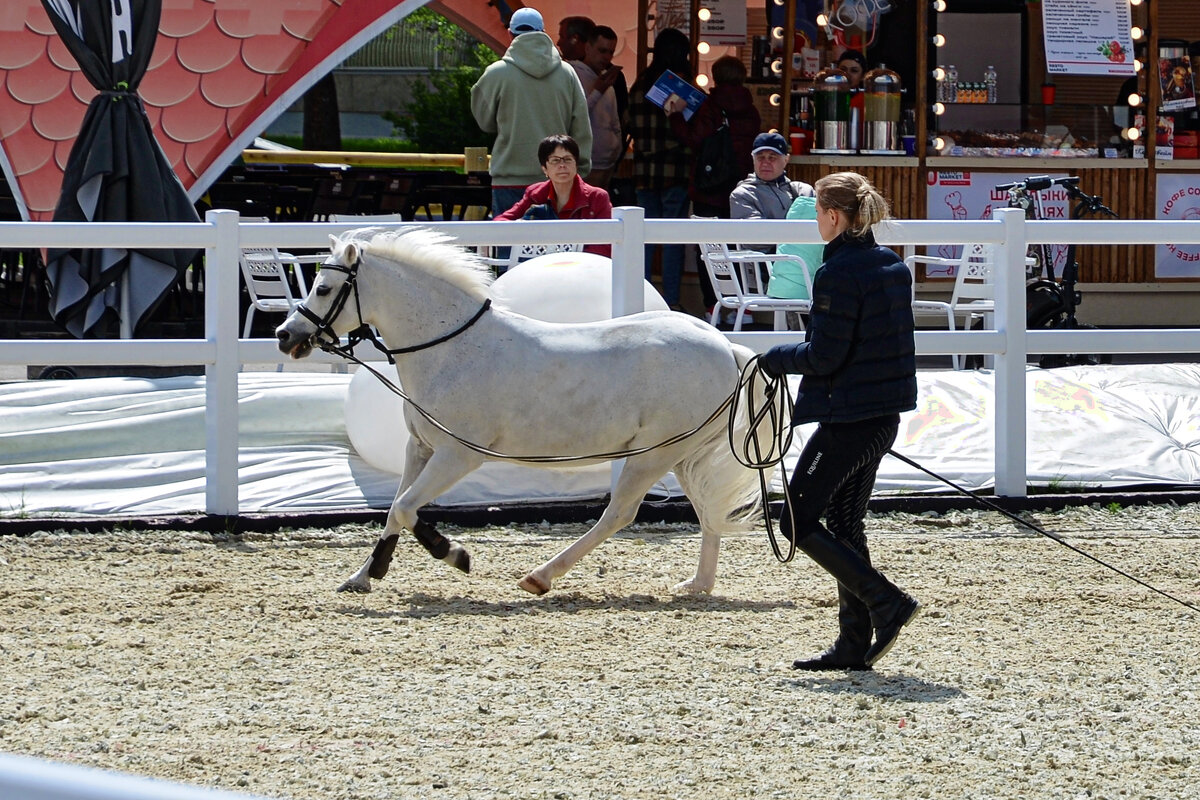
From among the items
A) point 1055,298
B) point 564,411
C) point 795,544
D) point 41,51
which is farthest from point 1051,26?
point 795,544

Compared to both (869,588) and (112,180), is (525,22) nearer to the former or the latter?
(112,180)

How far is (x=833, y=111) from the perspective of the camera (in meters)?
12.3

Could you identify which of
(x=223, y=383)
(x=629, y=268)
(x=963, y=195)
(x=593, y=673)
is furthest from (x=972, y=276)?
(x=593, y=673)

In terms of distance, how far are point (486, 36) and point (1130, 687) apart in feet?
38.7

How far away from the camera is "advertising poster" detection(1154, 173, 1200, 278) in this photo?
41.5 ft

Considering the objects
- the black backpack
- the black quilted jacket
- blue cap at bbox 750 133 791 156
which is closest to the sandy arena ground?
the black quilted jacket

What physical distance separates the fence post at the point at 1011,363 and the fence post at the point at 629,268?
170 cm

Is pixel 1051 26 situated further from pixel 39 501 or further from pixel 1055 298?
pixel 39 501

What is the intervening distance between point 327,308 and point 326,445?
2.04 meters

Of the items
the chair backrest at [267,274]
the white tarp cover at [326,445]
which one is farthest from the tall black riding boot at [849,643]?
the chair backrest at [267,274]

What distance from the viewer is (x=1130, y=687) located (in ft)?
14.7

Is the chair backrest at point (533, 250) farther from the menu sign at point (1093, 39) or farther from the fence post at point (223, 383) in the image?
the menu sign at point (1093, 39)

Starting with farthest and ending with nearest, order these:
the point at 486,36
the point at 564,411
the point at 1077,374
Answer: the point at 486,36 < the point at 1077,374 < the point at 564,411

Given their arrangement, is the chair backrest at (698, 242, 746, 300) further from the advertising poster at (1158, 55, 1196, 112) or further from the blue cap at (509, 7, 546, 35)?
the advertising poster at (1158, 55, 1196, 112)
